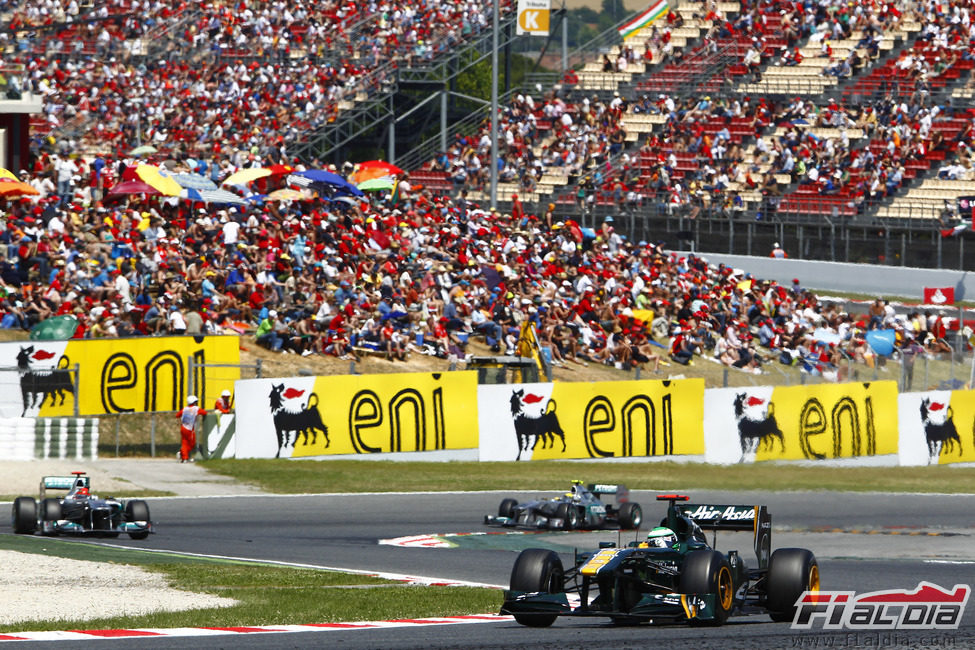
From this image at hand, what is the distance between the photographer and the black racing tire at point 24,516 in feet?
59.4

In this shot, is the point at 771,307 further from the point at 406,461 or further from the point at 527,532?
the point at 527,532

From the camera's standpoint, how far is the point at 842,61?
1970 inches

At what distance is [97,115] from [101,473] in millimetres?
20680

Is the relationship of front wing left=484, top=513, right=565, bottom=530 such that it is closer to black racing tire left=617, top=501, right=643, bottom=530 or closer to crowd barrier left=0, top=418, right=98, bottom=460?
black racing tire left=617, top=501, right=643, bottom=530

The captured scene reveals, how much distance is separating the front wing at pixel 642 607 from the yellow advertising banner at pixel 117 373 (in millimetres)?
16005

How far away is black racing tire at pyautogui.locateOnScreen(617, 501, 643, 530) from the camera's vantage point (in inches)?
786

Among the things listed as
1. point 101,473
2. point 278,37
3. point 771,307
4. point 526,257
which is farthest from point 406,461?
point 278,37

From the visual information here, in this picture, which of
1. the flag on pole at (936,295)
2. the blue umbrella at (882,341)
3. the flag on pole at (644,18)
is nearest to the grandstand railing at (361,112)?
the flag on pole at (644,18)

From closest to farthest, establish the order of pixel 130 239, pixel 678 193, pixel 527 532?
pixel 527 532 → pixel 130 239 → pixel 678 193

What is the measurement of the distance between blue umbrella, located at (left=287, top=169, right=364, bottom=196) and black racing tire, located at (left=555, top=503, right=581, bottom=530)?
18.6 meters

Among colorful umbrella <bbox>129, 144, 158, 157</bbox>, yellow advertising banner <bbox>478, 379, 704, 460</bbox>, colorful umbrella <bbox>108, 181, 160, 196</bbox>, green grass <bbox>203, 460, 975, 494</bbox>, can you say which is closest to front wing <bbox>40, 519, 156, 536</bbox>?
green grass <bbox>203, 460, 975, 494</bbox>

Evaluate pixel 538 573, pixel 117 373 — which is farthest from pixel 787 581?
pixel 117 373

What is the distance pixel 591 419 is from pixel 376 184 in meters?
13.4

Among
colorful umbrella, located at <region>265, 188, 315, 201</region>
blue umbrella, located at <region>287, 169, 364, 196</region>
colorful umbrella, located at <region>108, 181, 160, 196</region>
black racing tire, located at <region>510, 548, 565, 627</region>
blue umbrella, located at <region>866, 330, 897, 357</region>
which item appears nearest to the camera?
black racing tire, located at <region>510, 548, 565, 627</region>
